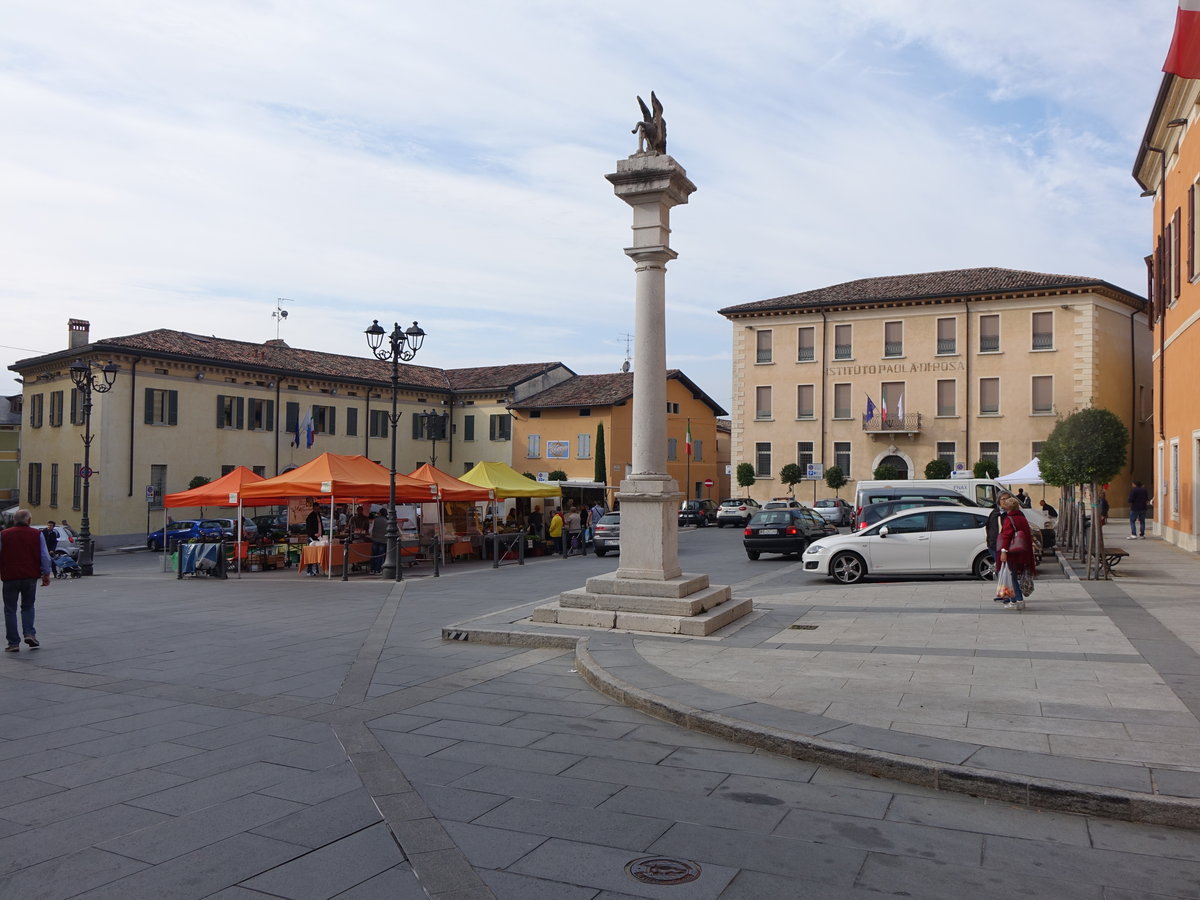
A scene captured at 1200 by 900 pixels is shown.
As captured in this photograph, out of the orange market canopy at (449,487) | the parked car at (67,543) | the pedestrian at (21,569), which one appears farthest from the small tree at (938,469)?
the pedestrian at (21,569)

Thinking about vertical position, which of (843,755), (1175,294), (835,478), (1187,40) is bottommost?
(843,755)

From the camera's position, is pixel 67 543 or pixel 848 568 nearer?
pixel 848 568

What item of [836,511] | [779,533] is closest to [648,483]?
[779,533]

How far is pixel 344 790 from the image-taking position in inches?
208

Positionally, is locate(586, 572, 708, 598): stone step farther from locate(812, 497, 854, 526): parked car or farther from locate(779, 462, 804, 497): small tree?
locate(779, 462, 804, 497): small tree

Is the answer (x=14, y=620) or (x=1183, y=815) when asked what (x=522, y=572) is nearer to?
(x=14, y=620)

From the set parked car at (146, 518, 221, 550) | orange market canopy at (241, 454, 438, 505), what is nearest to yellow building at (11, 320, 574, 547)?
parked car at (146, 518, 221, 550)

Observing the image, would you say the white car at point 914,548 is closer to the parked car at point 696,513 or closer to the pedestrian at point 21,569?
the pedestrian at point 21,569

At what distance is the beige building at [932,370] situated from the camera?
4309 centimetres

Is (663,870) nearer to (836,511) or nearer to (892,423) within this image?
(836,511)

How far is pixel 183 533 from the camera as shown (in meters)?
29.6

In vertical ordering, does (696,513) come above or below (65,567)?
above

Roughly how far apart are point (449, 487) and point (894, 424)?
1168 inches

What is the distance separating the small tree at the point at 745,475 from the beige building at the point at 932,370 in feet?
2.42
